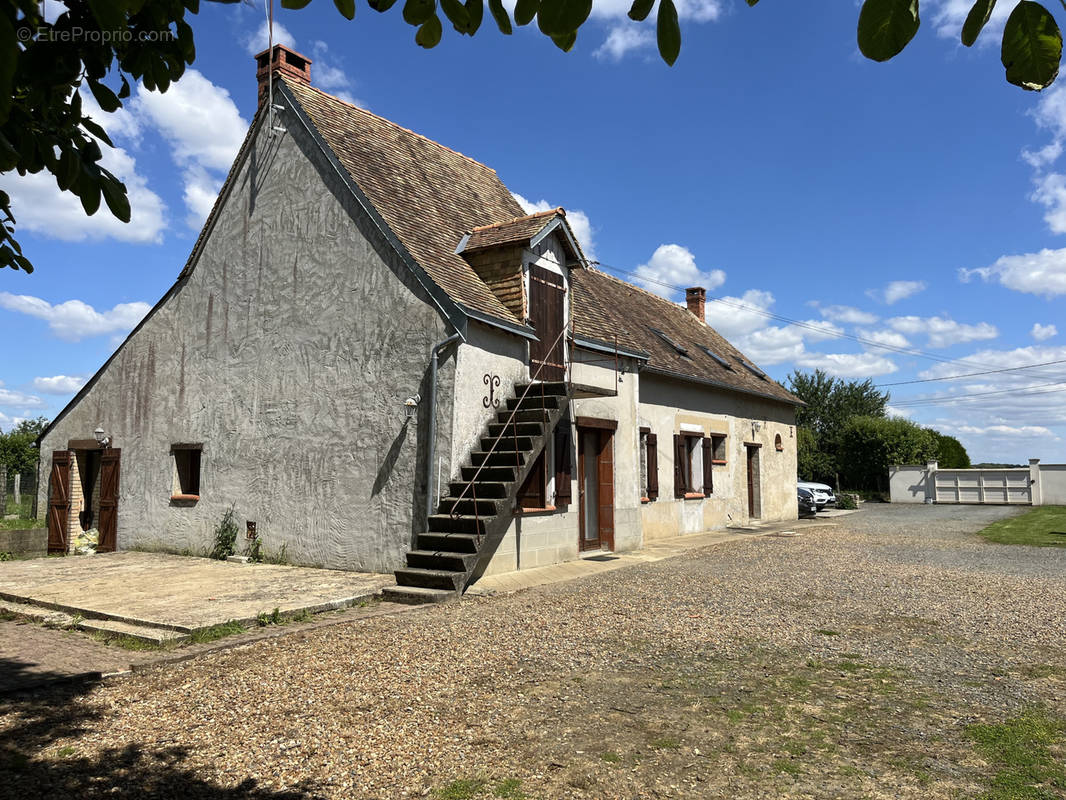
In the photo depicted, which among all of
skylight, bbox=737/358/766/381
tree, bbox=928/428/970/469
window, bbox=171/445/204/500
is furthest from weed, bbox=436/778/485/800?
tree, bbox=928/428/970/469

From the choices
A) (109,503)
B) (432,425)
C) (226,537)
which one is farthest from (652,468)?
(109,503)

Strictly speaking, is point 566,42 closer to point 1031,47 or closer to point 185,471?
point 1031,47

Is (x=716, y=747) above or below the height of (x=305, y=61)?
below

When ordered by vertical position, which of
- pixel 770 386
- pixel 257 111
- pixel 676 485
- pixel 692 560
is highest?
pixel 257 111

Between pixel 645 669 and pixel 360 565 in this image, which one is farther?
pixel 360 565

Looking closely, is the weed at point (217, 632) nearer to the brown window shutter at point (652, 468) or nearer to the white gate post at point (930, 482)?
the brown window shutter at point (652, 468)

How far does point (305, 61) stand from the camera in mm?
12938

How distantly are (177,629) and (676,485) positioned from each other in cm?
1227

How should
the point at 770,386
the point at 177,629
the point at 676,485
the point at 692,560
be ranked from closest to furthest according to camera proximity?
the point at 177,629, the point at 692,560, the point at 676,485, the point at 770,386

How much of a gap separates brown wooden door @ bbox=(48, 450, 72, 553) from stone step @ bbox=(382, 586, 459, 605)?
9.84 meters

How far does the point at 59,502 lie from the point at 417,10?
53.3 feet

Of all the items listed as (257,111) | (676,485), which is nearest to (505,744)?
(257,111)

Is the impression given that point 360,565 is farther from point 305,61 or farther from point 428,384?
point 305,61

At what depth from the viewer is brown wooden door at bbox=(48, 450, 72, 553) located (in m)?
14.6
